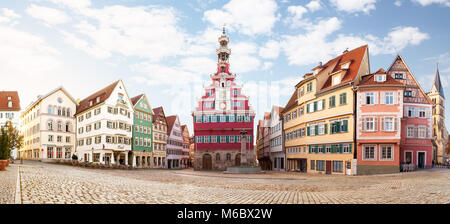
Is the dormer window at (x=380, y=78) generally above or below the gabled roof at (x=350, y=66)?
below

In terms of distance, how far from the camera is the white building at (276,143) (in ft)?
169

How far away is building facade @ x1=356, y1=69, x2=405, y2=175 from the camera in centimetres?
3019

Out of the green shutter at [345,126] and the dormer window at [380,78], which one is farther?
the green shutter at [345,126]

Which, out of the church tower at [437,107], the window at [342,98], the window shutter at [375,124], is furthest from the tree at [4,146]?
the church tower at [437,107]

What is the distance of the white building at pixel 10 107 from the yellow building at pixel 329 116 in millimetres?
64921

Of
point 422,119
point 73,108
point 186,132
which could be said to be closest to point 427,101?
point 422,119

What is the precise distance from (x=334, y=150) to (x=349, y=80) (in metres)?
8.44

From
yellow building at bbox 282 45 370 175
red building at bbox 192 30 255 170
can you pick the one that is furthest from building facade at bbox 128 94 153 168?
yellow building at bbox 282 45 370 175

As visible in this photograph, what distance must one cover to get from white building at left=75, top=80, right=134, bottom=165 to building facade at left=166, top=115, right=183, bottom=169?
1569 centimetres

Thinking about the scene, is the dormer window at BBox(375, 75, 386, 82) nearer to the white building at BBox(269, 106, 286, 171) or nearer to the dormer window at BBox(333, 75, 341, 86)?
the dormer window at BBox(333, 75, 341, 86)

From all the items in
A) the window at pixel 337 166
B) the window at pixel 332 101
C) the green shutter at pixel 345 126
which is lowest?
A: the window at pixel 337 166

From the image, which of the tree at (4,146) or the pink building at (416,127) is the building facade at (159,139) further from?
the pink building at (416,127)

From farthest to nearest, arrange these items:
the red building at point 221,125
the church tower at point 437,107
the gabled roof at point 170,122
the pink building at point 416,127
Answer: the gabled roof at point 170,122 → the red building at point 221,125 → the church tower at point 437,107 → the pink building at point 416,127

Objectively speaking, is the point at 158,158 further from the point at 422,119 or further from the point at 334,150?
the point at 422,119
